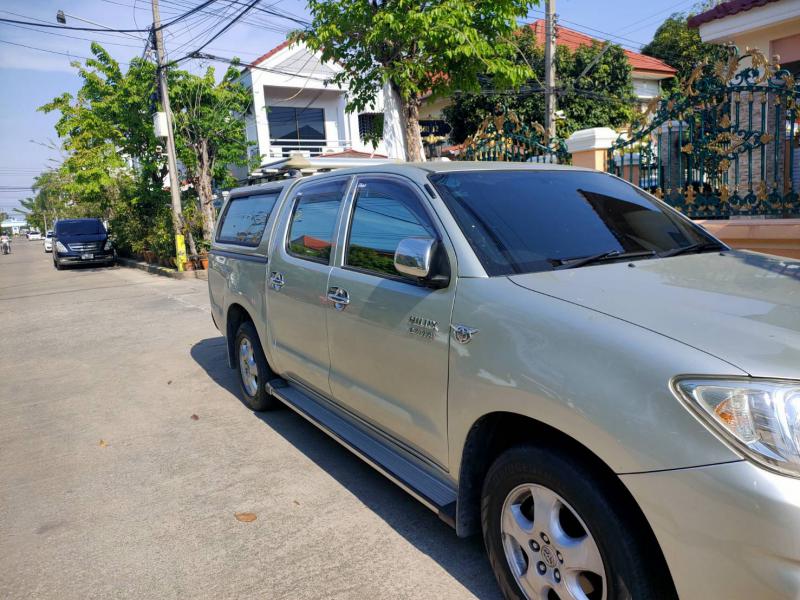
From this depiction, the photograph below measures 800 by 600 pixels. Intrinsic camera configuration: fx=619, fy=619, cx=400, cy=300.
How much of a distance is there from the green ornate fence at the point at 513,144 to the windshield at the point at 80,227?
17809 mm

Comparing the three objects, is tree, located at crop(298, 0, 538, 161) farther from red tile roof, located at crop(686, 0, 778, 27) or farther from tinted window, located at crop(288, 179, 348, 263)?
tinted window, located at crop(288, 179, 348, 263)

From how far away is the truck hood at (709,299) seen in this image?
6.06 feet

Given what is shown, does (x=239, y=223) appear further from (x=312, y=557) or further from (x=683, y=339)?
(x=683, y=339)

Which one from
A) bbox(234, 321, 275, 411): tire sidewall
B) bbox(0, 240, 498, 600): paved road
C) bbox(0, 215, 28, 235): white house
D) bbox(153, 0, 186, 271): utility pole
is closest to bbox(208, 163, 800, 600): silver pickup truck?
bbox(0, 240, 498, 600): paved road

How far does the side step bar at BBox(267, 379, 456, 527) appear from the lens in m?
2.76

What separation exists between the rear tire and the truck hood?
2839mm

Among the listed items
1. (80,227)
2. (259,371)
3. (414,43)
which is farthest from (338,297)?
(80,227)

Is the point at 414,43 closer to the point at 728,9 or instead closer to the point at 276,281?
the point at 728,9

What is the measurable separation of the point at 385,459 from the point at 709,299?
1.73 meters

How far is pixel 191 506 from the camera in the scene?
3.64 metres

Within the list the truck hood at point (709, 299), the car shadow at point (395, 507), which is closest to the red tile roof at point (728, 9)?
the truck hood at point (709, 299)

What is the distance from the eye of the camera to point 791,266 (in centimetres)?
295

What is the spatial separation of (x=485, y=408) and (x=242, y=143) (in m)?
18.3

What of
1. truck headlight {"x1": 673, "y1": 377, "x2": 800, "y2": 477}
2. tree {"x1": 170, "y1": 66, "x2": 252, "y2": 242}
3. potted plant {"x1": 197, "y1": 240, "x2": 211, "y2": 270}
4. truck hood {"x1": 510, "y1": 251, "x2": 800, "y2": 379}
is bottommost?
potted plant {"x1": 197, "y1": 240, "x2": 211, "y2": 270}
